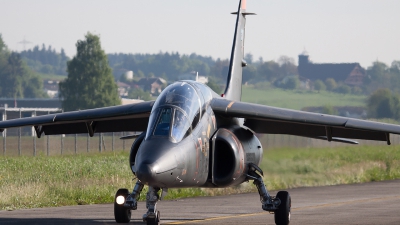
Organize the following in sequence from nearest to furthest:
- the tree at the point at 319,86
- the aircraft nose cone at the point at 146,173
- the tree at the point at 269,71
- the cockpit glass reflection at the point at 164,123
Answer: the aircraft nose cone at the point at 146,173 → the cockpit glass reflection at the point at 164,123 → the tree at the point at 319,86 → the tree at the point at 269,71

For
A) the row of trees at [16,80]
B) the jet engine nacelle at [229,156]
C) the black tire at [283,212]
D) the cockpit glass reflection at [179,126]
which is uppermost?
the cockpit glass reflection at [179,126]

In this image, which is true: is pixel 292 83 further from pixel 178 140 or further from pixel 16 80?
pixel 16 80

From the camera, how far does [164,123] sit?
45.7 feet

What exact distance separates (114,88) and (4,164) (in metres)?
67.0

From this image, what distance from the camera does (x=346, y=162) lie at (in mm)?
38156

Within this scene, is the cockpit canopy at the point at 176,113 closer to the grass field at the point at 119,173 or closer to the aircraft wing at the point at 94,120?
Result: the aircraft wing at the point at 94,120

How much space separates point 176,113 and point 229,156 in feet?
7.69

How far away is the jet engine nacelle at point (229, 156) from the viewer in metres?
15.7

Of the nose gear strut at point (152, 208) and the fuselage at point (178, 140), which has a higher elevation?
the fuselage at point (178, 140)

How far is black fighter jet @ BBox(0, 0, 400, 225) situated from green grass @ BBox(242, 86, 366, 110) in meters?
50.7

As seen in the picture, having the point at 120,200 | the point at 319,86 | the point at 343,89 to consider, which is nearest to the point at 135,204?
the point at 120,200

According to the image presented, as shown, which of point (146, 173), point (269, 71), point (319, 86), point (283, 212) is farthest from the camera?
point (269, 71)

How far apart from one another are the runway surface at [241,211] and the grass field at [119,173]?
61.4 inches

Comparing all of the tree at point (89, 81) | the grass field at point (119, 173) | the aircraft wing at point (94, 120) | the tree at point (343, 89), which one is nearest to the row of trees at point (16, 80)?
the tree at point (89, 81)
